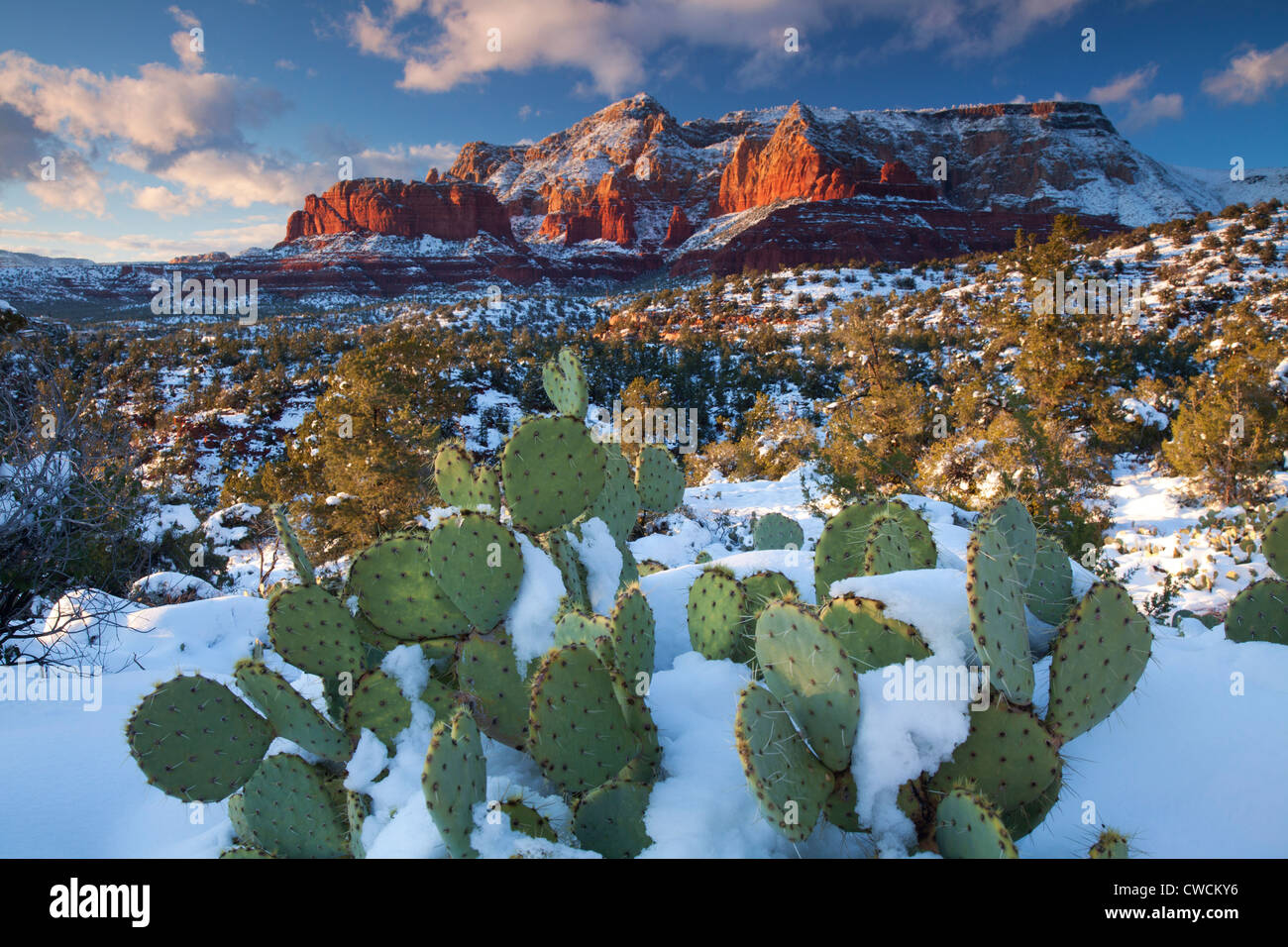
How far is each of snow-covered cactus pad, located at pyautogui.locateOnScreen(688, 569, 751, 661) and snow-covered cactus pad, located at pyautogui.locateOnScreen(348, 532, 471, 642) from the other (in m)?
1.06

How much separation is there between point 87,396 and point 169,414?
23.2m

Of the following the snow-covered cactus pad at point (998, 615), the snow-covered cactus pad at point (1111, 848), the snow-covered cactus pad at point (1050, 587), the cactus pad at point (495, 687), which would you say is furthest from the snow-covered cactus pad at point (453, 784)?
the snow-covered cactus pad at point (1050, 587)

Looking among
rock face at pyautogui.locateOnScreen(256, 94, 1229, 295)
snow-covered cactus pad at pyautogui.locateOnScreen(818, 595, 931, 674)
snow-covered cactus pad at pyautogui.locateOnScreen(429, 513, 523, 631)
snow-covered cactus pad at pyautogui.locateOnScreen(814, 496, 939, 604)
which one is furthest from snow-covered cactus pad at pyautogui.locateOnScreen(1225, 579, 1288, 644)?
rock face at pyautogui.locateOnScreen(256, 94, 1229, 295)

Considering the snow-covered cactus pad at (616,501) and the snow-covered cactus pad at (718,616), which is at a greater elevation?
the snow-covered cactus pad at (616,501)

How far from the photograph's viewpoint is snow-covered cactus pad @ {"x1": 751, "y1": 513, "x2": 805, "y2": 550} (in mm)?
4641

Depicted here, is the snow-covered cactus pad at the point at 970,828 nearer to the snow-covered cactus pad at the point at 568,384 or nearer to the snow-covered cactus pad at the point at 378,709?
the snow-covered cactus pad at the point at 378,709

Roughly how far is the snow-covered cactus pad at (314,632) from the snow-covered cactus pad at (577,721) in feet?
2.80

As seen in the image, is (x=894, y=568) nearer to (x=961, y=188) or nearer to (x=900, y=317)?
(x=900, y=317)

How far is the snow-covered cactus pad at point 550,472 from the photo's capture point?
2.67 metres

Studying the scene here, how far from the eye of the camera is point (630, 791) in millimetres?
1787

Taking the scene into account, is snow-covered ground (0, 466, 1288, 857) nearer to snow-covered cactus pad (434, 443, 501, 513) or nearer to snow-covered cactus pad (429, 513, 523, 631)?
snow-covered cactus pad (429, 513, 523, 631)

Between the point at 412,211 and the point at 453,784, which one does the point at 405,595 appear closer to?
the point at 453,784
